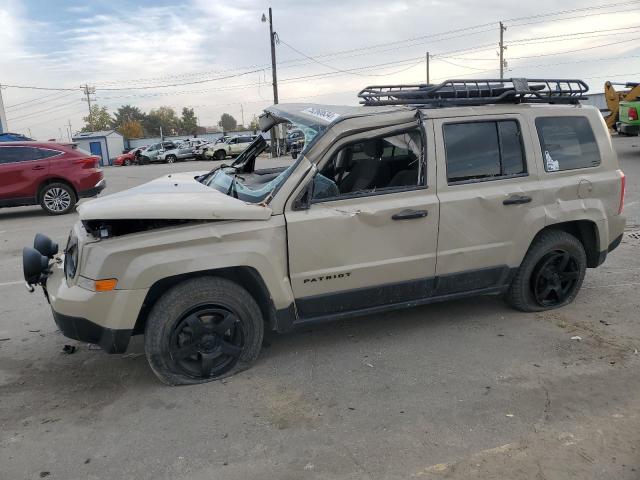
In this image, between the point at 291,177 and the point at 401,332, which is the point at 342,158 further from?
the point at 401,332

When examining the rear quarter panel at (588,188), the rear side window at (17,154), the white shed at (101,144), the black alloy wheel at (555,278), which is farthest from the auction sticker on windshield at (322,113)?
the white shed at (101,144)

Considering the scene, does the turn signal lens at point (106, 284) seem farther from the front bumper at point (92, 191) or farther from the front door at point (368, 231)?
the front bumper at point (92, 191)

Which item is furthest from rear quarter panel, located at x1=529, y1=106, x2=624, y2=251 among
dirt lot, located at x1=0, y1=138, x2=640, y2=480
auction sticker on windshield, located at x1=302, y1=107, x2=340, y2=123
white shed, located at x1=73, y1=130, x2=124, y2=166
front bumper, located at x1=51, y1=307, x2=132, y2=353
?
white shed, located at x1=73, y1=130, x2=124, y2=166

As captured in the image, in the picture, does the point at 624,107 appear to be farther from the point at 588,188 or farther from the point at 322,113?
the point at 322,113

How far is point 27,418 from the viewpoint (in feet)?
10.8

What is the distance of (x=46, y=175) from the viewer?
11.1 meters

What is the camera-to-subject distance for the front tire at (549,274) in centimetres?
443

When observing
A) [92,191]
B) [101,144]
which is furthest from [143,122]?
[92,191]

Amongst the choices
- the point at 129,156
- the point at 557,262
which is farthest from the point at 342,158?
the point at 129,156

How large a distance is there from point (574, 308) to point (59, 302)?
165 inches

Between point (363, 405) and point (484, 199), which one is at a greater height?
point (484, 199)

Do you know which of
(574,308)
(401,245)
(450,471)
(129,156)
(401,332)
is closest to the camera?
(450,471)

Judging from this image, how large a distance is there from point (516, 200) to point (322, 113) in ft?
5.48

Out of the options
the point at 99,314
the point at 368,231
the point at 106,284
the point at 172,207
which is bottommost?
the point at 99,314
